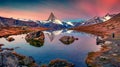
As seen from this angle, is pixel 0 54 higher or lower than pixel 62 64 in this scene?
higher

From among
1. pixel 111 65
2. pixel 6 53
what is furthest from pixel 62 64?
pixel 6 53

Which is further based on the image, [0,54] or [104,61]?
[104,61]

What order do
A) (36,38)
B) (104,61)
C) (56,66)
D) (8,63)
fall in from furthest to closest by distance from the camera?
1. (36,38)
2. (104,61)
3. (56,66)
4. (8,63)

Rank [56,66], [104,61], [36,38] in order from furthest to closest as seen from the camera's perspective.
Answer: [36,38] < [104,61] < [56,66]

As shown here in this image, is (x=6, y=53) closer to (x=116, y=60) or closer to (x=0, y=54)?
(x=0, y=54)

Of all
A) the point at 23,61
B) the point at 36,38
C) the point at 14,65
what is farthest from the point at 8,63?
the point at 36,38

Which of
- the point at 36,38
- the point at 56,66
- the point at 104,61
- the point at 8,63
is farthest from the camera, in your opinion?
the point at 36,38

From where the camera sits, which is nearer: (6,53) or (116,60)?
(6,53)

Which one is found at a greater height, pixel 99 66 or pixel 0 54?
pixel 0 54

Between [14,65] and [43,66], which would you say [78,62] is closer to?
[43,66]
